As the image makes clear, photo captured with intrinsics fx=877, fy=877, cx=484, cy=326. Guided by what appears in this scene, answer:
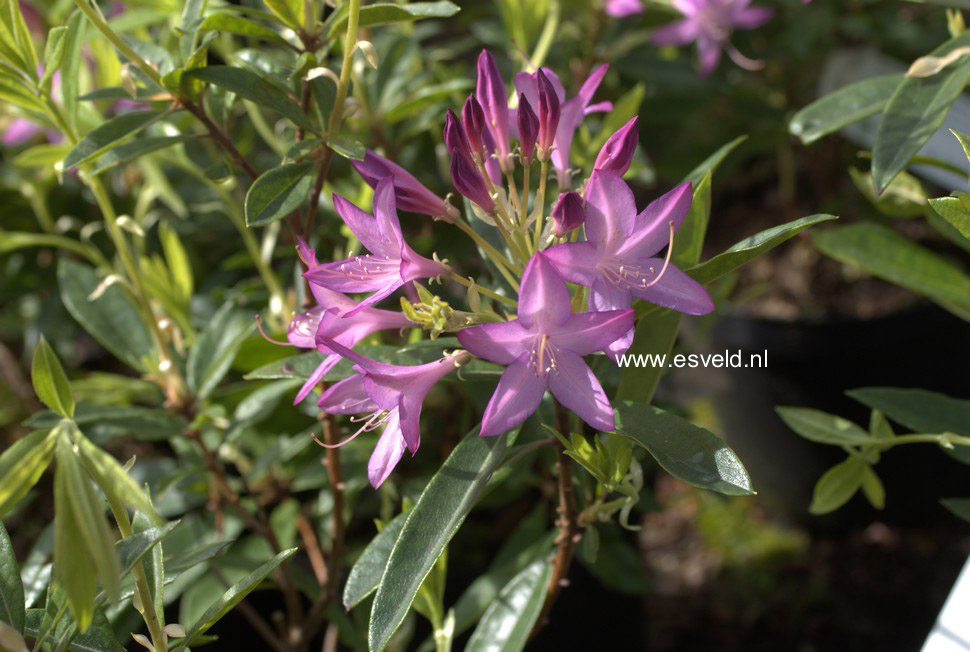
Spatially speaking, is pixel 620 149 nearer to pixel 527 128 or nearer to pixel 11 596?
pixel 527 128

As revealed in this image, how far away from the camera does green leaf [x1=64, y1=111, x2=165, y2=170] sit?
2.24ft

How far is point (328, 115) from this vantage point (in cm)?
74

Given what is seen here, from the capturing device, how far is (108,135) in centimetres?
70

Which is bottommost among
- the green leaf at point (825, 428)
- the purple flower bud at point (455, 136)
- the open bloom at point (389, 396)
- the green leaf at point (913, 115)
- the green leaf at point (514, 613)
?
the green leaf at point (514, 613)

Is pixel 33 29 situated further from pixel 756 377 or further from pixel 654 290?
pixel 756 377

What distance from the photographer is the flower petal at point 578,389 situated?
23.1 inches

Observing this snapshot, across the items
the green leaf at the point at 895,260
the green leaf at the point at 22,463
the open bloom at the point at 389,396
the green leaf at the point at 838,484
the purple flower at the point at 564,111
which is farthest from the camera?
the green leaf at the point at 895,260

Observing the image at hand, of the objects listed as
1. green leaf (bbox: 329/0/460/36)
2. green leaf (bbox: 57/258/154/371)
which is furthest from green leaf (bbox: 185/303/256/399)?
green leaf (bbox: 329/0/460/36)

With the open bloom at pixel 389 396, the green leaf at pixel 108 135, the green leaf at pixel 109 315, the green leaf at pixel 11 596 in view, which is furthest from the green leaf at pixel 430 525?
the green leaf at pixel 109 315

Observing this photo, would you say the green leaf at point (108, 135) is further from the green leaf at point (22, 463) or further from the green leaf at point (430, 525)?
the green leaf at point (430, 525)

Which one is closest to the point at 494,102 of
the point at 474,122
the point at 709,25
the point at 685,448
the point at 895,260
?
the point at 474,122

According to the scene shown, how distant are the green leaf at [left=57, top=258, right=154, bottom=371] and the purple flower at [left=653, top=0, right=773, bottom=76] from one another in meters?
0.83

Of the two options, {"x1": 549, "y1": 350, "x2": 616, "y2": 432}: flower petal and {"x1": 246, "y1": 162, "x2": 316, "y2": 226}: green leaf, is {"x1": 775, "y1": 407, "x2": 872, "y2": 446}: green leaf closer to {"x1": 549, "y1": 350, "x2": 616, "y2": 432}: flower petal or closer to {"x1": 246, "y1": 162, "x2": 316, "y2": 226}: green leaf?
{"x1": 549, "y1": 350, "x2": 616, "y2": 432}: flower petal

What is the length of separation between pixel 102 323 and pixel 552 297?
0.68m
